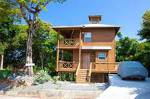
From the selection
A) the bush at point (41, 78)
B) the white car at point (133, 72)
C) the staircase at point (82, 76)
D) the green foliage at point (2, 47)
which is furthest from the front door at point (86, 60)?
the green foliage at point (2, 47)

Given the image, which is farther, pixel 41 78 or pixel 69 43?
pixel 69 43

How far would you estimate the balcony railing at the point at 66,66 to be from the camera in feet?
123

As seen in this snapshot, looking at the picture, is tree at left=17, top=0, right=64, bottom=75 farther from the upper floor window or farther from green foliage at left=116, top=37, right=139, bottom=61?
green foliage at left=116, top=37, right=139, bottom=61

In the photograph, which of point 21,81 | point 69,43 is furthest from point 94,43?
point 21,81

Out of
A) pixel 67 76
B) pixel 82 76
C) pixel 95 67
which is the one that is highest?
pixel 95 67

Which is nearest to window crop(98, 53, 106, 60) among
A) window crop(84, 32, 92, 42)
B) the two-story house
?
the two-story house

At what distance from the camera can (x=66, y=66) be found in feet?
126

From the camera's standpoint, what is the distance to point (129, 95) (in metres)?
20.7

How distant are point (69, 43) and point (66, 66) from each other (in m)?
2.79

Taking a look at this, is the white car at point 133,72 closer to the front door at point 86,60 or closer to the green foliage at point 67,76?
the front door at point 86,60

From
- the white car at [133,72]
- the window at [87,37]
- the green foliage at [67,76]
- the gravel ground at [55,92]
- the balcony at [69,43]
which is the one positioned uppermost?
the window at [87,37]

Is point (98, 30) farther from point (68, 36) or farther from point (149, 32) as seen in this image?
point (149, 32)

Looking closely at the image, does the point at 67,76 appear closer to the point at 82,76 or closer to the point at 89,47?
the point at 89,47

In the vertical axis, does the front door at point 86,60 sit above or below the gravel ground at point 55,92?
above
